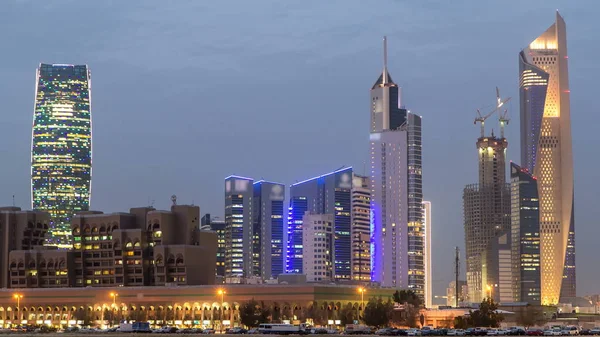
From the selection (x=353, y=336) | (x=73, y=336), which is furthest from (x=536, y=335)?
(x=73, y=336)

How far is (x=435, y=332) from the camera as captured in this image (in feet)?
611

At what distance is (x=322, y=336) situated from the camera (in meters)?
173

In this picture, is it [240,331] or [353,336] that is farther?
[240,331]

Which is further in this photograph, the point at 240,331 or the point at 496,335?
the point at 240,331

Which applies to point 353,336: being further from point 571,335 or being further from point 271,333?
point 571,335

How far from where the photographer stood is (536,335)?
7037 inches

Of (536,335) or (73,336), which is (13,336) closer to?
(73,336)

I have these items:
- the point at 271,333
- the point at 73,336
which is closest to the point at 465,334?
the point at 271,333

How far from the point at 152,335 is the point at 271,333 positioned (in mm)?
20154

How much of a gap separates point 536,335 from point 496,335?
700cm

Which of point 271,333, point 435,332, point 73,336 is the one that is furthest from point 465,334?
point 73,336

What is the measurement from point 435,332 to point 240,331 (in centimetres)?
3493

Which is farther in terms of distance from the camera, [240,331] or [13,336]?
[240,331]

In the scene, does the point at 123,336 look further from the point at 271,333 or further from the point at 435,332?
the point at 435,332
